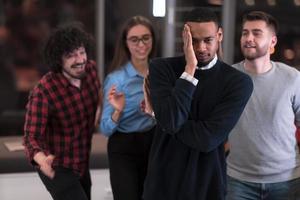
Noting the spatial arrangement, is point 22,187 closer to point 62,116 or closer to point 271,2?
point 62,116

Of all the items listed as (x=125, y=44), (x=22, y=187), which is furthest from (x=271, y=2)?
(x=22, y=187)

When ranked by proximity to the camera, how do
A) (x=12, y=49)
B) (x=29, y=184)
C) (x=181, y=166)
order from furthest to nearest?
(x=12, y=49) < (x=29, y=184) < (x=181, y=166)

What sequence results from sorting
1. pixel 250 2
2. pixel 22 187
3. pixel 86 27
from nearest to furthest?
pixel 22 187 < pixel 86 27 < pixel 250 2

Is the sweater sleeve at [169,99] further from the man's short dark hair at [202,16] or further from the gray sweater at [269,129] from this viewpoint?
the gray sweater at [269,129]

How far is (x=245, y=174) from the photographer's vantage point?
2.10 m

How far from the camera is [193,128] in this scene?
168 cm

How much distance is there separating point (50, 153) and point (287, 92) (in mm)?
1110

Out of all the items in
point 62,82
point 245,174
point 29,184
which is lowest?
point 29,184

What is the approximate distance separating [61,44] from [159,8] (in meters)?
1.65

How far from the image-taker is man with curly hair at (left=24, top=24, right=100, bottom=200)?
2250 millimetres

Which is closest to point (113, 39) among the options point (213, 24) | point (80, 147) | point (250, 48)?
point (80, 147)

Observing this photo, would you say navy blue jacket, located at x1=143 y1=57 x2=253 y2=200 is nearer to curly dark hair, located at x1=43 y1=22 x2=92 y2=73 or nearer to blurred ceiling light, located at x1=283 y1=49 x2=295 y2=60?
curly dark hair, located at x1=43 y1=22 x2=92 y2=73

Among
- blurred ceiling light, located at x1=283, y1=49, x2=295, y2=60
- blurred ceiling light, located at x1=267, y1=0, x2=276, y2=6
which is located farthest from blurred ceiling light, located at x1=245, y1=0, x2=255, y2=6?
blurred ceiling light, located at x1=283, y1=49, x2=295, y2=60

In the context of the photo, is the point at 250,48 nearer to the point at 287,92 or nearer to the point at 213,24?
the point at 287,92
